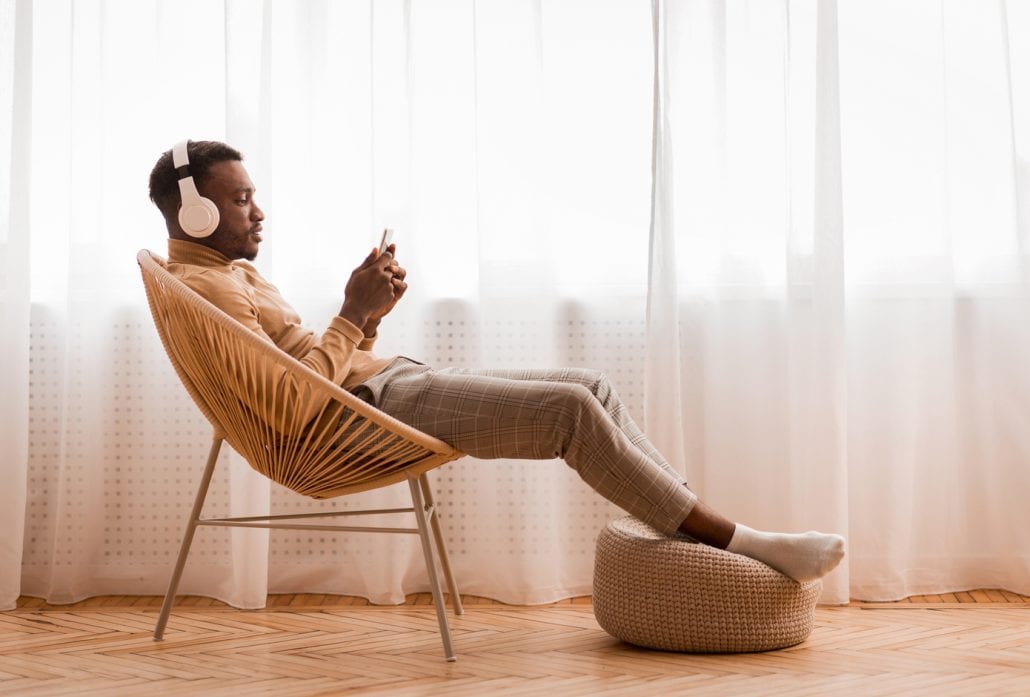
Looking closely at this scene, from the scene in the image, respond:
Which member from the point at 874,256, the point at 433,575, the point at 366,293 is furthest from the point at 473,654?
the point at 874,256

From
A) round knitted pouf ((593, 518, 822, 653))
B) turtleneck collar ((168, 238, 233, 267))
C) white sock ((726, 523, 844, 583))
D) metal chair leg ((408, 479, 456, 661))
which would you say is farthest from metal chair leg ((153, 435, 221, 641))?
white sock ((726, 523, 844, 583))

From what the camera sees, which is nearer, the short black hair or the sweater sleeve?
the sweater sleeve

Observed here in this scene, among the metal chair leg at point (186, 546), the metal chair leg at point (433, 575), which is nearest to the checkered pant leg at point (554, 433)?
the metal chair leg at point (433, 575)

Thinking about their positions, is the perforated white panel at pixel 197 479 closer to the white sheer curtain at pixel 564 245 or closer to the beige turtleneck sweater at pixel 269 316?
the white sheer curtain at pixel 564 245

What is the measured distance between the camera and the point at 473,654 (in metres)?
2.04

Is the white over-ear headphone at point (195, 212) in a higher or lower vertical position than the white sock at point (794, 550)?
higher

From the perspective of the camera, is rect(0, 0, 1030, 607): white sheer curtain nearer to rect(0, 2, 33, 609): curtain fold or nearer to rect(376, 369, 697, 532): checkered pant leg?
rect(0, 2, 33, 609): curtain fold

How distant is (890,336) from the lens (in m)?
Result: 2.60

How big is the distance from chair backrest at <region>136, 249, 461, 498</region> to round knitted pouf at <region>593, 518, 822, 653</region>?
419mm

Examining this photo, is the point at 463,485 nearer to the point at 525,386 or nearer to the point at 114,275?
the point at 525,386

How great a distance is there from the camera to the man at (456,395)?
195 cm

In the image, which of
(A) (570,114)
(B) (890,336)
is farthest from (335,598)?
(B) (890,336)

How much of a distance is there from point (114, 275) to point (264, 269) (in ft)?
1.31

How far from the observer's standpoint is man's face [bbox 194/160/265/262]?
2145 mm
